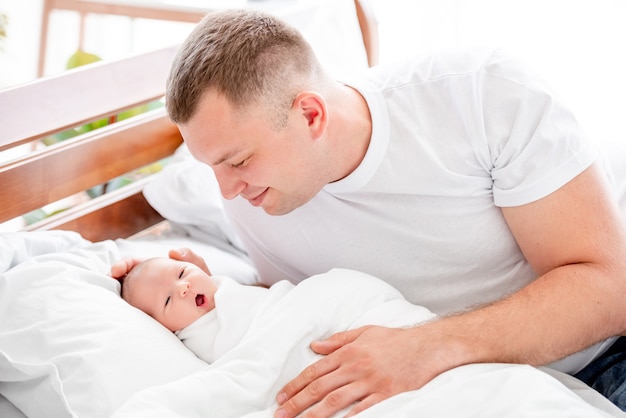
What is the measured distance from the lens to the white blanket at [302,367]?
1103 mm

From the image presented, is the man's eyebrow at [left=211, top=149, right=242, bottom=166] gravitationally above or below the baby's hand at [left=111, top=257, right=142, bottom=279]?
A: above

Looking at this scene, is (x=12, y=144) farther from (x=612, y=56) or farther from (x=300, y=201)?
(x=612, y=56)

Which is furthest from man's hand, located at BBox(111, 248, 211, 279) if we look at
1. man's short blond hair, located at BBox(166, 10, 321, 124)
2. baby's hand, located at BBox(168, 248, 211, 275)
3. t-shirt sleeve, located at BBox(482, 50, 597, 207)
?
t-shirt sleeve, located at BBox(482, 50, 597, 207)

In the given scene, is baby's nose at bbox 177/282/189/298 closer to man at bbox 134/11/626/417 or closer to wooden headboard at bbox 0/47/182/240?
man at bbox 134/11/626/417

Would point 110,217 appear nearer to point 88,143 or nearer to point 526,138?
point 88,143

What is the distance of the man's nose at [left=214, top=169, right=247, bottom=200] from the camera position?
1413 millimetres

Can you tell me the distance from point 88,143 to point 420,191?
85 cm

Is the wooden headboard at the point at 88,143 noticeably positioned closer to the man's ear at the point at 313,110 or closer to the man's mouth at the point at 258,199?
the man's mouth at the point at 258,199

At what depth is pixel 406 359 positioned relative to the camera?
4.06 feet

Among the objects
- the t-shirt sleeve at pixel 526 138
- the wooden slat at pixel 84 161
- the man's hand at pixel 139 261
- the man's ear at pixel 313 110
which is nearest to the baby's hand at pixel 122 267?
the man's hand at pixel 139 261

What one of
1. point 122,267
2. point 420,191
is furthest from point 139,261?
point 420,191

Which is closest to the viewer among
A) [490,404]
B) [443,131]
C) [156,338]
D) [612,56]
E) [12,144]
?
[490,404]

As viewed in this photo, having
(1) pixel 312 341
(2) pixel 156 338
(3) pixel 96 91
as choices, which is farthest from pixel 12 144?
(1) pixel 312 341

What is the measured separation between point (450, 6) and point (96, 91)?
61.6 inches
